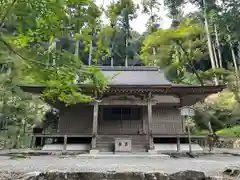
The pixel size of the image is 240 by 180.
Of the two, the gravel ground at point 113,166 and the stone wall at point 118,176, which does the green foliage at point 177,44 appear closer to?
the gravel ground at point 113,166

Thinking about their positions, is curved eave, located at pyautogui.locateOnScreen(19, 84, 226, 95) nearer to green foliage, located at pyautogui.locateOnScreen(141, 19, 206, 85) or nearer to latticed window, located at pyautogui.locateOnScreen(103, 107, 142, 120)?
latticed window, located at pyautogui.locateOnScreen(103, 107, 142, 120)

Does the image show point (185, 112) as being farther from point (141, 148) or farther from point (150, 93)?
point (141, 148)

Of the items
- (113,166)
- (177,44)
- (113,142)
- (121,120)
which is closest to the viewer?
(113,166)

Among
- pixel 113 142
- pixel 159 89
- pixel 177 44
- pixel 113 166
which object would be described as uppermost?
pixel 177 44

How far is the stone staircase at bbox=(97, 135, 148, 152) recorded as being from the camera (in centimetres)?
905

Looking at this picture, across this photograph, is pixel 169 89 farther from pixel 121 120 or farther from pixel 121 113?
pixel 121 120

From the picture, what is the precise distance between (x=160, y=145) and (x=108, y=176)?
679 cm

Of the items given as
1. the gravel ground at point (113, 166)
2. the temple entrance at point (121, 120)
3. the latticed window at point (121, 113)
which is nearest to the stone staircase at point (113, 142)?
the temple entrance at point (121, 120)

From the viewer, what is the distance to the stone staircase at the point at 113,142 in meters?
9.05

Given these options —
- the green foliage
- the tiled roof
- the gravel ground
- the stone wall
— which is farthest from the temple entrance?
the stone wall

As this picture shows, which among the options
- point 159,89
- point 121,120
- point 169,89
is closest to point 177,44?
point 169,89

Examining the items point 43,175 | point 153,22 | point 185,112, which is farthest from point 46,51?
point 153,22

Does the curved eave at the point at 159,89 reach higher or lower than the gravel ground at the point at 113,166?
higher

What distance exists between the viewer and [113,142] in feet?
30.7
